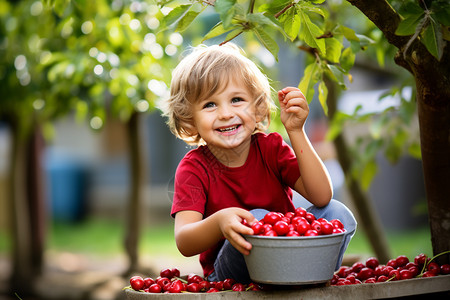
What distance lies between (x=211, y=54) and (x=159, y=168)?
11264mm

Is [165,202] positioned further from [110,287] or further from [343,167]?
[343,167]

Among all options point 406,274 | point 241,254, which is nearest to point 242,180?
point 241,254

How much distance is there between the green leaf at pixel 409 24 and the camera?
179cm

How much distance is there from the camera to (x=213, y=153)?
2320 mm

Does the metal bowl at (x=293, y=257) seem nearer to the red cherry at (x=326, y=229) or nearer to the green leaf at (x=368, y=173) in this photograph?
the red cherry at (x=326, y=229)

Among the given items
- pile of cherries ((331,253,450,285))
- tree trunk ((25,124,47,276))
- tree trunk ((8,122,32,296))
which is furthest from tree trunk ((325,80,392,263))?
tree trunk ((25,124,47,276))

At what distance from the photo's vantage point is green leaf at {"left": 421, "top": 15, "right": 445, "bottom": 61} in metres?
1.73

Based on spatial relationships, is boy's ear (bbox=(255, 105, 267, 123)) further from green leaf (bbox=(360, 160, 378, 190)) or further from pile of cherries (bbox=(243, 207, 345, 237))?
green leaf (bbox=(360, 160, 378, 190))

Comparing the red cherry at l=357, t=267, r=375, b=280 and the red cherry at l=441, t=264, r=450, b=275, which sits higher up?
the red cherry at l=441, t=264, r=450, b=275

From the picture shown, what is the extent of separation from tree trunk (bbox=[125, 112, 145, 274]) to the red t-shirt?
2.73 m

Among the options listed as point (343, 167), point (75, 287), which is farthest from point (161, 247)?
point (343, 167)

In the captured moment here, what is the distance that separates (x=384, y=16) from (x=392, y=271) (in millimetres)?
871

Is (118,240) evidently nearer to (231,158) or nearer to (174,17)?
(231,158)

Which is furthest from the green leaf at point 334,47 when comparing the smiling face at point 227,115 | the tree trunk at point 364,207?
the tree trunk at point 364,207
